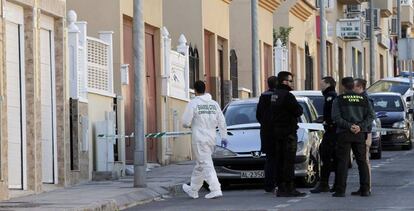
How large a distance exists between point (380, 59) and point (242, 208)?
62.9m

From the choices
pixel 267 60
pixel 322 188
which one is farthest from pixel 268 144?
pixel 267 60

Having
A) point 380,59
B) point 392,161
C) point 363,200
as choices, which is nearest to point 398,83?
point 392,161

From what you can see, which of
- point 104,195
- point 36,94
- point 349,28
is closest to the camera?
point 104,195

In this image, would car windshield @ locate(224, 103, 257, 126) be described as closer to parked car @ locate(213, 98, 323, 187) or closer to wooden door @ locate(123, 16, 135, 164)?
parked car @ locate(213, 98, 323, 187)

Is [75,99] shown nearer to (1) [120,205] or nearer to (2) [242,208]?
(1) [120,205]

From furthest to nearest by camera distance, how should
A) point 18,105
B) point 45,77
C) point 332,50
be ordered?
1. point 332,50
2. point 45,77
3. point 18,105

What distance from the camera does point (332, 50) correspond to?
59.8m

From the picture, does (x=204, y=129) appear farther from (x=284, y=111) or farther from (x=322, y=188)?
(x=322, y=188)

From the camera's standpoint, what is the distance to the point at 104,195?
19906mm

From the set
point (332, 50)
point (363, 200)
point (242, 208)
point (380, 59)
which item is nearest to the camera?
point (242, 208)

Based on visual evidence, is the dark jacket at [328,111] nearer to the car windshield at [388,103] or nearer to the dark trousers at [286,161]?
the dark trousers at [286,161]

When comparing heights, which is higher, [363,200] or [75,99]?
[75,99]

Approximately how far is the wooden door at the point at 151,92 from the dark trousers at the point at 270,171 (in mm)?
8750

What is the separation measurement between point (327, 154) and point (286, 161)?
997 millimetres
